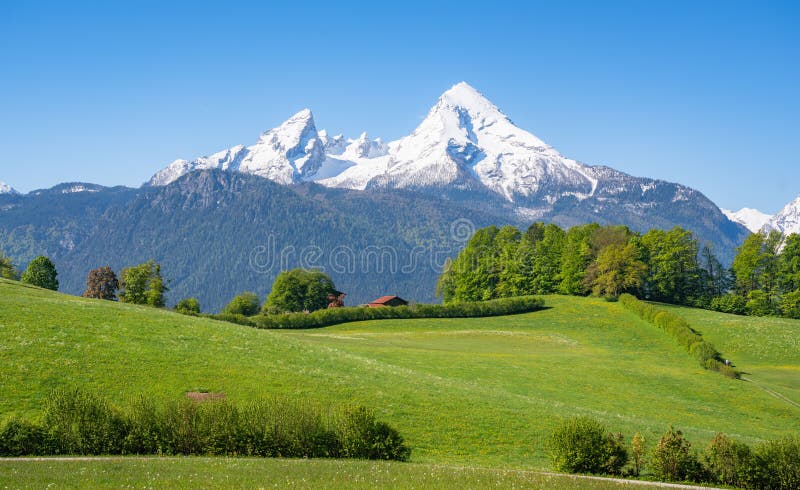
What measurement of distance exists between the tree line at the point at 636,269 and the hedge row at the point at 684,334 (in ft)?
32.0

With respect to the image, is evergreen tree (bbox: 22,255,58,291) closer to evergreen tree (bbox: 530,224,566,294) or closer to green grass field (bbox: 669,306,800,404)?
evergreen tree (bbox: 530,224,566,294)

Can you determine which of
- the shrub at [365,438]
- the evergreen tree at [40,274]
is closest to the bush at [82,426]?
the shrub at [365,438]

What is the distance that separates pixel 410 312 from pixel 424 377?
56.0 meters

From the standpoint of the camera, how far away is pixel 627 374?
61.0 metres

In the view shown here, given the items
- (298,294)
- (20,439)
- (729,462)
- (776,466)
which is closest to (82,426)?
(20,439)

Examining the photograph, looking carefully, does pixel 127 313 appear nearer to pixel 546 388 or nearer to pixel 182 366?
pixel 182 366

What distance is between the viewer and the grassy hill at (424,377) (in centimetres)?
3534

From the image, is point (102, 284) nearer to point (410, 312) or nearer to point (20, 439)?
point (410, 312)

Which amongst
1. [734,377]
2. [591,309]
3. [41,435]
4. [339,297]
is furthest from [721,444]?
[339,297]

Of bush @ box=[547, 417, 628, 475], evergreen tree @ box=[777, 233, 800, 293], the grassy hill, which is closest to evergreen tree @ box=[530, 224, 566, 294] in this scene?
evergreen tree @ box=[777, 233, 800, 293]

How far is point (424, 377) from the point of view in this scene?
158 ft

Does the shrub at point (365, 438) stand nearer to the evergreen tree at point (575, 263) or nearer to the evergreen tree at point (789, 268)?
the evergreen tree at point (575, 263)

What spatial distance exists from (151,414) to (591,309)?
280 feet

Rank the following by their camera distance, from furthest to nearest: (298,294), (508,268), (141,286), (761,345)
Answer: (298,294) → (508,268) → (141,286) → (761,345)
